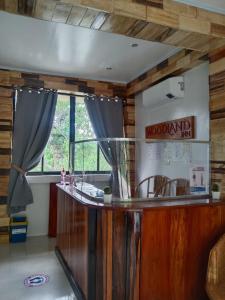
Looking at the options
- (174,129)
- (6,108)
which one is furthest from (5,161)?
(174,129)

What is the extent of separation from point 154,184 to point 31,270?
1.73m

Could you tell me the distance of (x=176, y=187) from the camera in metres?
2.80

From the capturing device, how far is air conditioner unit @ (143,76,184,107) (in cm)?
341

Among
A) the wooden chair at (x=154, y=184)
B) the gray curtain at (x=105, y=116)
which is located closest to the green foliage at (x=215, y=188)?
the wooden chair at (x=154, y=184)

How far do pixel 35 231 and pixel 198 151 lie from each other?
2976 mm

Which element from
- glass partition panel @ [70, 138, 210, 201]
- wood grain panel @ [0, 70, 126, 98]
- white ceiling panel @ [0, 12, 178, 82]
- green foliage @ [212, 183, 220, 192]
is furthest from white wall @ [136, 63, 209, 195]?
wood grain panel @ [0, 70, 126, 98]

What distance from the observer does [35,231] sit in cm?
431

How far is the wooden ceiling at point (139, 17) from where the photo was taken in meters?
1.97

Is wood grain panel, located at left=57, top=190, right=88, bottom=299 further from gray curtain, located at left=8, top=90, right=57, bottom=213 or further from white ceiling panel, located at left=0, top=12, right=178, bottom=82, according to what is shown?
white ceiling panel, located at left=0, top=12, right=178, bottom=82

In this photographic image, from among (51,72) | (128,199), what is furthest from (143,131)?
(128,199)

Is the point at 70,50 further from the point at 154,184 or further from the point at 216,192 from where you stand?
the point at 216,192

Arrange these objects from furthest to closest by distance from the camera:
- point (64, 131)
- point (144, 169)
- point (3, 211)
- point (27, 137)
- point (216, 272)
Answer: point (64, 131)
point (27, 137)
point (3, 211)
point (144, 169)
point (216, 272)

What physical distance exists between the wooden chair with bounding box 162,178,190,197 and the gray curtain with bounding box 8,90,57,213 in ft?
7.22

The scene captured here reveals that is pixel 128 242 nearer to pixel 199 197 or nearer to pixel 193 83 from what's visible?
pixel 199 197
